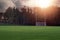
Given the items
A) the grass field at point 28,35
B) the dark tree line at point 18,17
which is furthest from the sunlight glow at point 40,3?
the grass field at point 28,35

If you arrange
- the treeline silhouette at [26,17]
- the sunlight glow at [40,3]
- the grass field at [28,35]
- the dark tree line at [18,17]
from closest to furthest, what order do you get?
the grass field at [28,35] → the treeline silhouette at [26,17] → the dark tree line at [18,17] → the sunlight glow at [40,3]

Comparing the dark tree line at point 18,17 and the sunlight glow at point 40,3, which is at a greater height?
the sunlight glow at point 40,3

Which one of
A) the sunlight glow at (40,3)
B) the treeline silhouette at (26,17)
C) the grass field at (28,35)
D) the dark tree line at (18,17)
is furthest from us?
the sunlight glow at (40,3)

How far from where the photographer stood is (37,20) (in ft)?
68.3

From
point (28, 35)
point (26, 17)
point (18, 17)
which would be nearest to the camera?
point (28, 35)

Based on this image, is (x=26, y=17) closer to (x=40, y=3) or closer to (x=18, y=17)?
(x=18, y=17)

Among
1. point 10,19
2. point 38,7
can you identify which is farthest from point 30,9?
point 10,19

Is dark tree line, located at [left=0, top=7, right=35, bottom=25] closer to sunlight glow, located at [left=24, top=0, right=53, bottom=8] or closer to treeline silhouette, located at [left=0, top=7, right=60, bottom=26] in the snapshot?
treeline silhouette, located at [left=0, top=7, right=60, bottom=26]

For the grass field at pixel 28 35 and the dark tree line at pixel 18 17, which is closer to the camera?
the grass field at pixel 28 35

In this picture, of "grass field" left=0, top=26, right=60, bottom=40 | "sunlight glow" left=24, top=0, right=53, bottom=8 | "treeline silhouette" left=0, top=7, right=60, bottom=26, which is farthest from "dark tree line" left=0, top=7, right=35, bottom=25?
"grass field" left=0, top=26, right=60, bottom=40

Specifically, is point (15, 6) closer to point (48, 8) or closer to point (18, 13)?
point (18, 13)

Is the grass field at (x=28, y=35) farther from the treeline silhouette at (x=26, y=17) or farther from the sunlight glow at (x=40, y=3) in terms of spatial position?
the sunlight glow at (x=40, y=3)

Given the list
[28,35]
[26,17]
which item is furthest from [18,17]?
[28,35]

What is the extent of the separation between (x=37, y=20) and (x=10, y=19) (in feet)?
10.4
